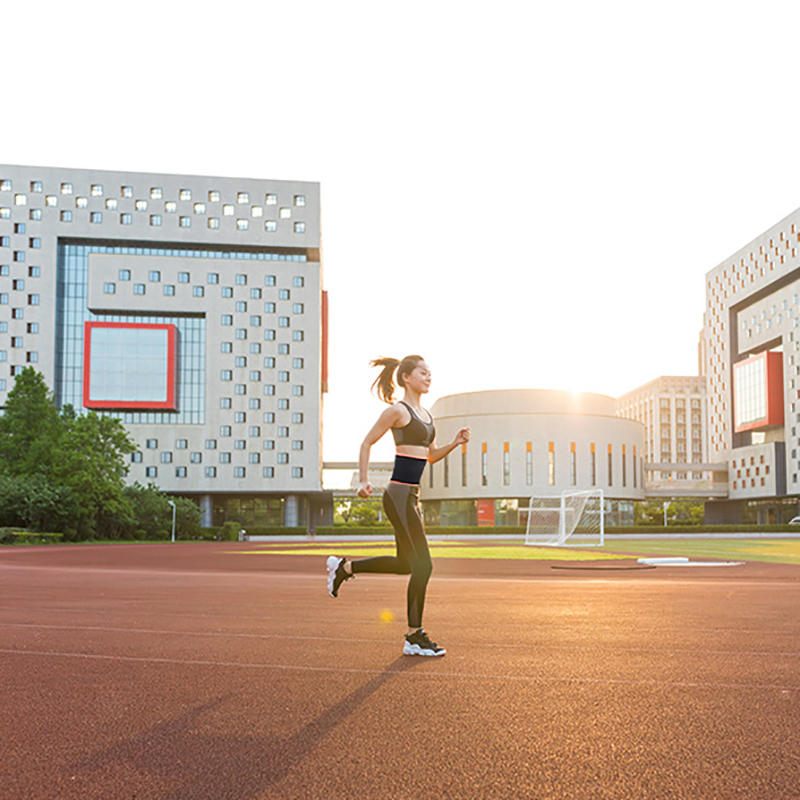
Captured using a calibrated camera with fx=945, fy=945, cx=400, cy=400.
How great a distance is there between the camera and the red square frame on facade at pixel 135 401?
9381 cm

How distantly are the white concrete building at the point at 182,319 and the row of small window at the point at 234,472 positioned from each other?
102 mm

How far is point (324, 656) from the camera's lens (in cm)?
755

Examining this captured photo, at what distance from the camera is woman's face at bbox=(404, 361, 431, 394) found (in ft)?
25.7

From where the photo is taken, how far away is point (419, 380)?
25.7ft

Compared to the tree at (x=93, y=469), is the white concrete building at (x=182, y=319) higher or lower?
higher

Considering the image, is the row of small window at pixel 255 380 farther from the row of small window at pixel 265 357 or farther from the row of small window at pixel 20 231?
the row of small window at pixel 20 231

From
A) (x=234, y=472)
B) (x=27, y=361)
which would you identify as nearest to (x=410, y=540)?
(x=234, y=472)

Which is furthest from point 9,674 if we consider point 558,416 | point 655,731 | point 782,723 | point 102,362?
point 558,416

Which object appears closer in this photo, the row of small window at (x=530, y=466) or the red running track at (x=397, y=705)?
the red running track at (x=397, y=705)

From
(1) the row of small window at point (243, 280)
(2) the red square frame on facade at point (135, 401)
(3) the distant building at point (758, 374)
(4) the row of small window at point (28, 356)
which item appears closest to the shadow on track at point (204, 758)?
(2) the red square frame on facade at point (135, 401)

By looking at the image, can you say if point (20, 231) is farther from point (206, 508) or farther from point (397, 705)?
point (397, 705)

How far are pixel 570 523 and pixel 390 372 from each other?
43849mm

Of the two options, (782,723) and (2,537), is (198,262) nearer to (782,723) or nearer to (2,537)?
(2,537)

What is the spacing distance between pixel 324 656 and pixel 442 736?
2.90m
